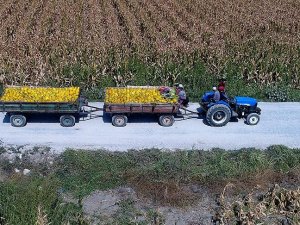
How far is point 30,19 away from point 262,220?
759 inches

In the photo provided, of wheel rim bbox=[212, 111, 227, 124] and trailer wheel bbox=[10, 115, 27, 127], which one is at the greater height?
wheel rim bbox=[212, 111, 227, 124]

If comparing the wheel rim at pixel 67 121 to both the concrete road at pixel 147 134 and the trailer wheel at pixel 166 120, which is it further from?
the trailer wheel at pixel 166 120

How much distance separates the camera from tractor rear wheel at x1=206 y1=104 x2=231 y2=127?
16.7 meters

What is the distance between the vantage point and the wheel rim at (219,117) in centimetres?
1678

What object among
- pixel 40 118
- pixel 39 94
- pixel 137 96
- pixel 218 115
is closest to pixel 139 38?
pixel 137 96

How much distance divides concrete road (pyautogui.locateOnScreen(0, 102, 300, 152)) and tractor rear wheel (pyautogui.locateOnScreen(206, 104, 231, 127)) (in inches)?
8.2

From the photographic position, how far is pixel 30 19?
2714 cm

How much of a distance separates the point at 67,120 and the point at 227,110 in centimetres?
545

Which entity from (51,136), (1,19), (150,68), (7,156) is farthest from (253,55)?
(1,19)

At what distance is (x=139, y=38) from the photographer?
24.1 meters

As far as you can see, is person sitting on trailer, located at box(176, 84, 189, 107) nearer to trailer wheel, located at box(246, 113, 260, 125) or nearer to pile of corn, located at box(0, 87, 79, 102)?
trailer wheel, located at box(246, 113, 260, 125)

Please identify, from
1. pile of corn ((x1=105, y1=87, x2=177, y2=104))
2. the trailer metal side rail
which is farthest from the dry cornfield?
the trailer metal side rail

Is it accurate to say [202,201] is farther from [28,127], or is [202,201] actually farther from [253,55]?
[253,55]

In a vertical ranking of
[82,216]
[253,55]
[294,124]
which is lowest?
[82,216]
